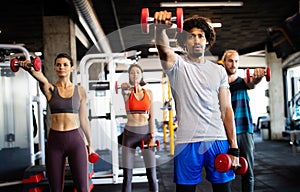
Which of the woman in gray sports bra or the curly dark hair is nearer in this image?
the curly dark hair

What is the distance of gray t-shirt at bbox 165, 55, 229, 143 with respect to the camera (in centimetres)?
123

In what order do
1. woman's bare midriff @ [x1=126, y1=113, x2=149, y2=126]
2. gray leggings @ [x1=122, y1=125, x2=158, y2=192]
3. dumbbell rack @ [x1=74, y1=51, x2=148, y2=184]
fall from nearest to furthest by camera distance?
1. gray leggings @ [x1=122, y1=125, x2=158, y2=192]
2. woman's bare midriff @ [x1=126, y1=113, x2=149, y2=126]
3. dumbbell rack @ [x1=74, y1=51, x2=148, y2=184]

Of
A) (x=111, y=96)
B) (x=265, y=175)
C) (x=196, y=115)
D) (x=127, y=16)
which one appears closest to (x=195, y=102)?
(x=196, y=115)

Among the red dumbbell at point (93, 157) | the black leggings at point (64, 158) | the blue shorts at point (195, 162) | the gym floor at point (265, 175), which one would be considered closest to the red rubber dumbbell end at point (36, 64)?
the black leggings at point (64, 158)

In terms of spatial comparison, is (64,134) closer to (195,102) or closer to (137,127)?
(137,127)

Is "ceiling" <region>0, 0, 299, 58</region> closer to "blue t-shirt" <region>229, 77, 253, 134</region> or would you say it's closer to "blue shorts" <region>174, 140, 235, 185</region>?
"blue t-shirt" <region>229, 77, 253, 134</region>

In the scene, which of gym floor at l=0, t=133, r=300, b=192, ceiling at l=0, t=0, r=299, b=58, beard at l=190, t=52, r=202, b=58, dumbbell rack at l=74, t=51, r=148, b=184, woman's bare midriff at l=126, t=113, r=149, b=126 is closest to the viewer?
beard at l=190, t=52, r=202, b=58

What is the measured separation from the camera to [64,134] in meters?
1.95

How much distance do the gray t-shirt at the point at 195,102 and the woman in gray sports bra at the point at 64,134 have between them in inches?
35.3

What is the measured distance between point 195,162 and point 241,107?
0.91 metres

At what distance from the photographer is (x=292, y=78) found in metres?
8.60

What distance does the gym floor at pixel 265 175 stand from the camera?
311 cm

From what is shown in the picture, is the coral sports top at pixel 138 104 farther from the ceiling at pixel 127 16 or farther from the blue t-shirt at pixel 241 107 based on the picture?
the ceiling at pixel 127 16

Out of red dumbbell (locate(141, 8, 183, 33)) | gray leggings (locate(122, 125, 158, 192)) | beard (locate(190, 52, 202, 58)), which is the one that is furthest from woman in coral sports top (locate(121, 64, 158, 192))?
red dumbbell (locate(141, 8, 183, 33))
